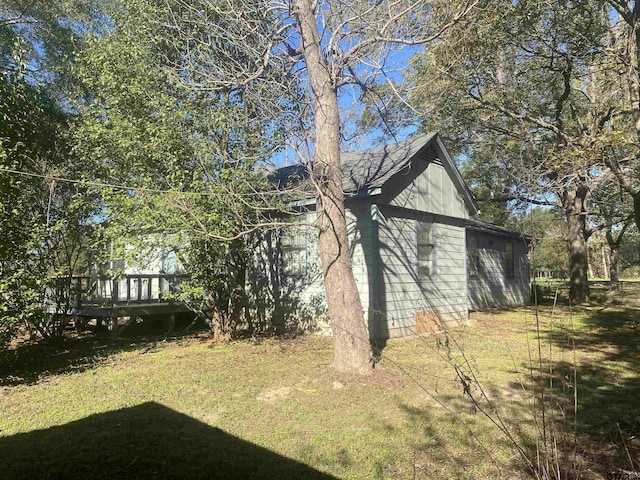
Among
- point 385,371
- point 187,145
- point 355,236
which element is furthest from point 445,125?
point 385,371

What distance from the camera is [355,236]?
33.2ft

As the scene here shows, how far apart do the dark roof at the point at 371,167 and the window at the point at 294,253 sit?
1289 millimetres

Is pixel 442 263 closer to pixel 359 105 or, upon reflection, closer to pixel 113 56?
pixel 359 105

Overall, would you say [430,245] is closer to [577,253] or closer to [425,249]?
[425,249]

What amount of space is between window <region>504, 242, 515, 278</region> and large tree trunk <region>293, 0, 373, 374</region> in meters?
13.2

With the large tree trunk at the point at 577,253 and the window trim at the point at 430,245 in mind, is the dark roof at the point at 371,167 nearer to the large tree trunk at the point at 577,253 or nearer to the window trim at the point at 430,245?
the window trim at the point at 430,245

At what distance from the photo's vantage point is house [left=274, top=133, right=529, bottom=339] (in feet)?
32.6

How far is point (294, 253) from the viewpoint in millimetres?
11250

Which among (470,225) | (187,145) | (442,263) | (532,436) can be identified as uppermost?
(187,145)

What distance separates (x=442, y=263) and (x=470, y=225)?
94.9 inches

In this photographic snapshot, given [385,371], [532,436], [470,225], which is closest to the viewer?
[532,436]

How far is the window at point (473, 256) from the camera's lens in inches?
621

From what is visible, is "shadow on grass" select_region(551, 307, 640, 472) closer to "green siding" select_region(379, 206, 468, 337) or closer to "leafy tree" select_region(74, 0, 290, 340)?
"green siding" select_region(379, 206, 468, 337)

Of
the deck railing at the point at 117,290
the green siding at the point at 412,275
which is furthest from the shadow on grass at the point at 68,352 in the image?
the green siding at the point at 412,275
